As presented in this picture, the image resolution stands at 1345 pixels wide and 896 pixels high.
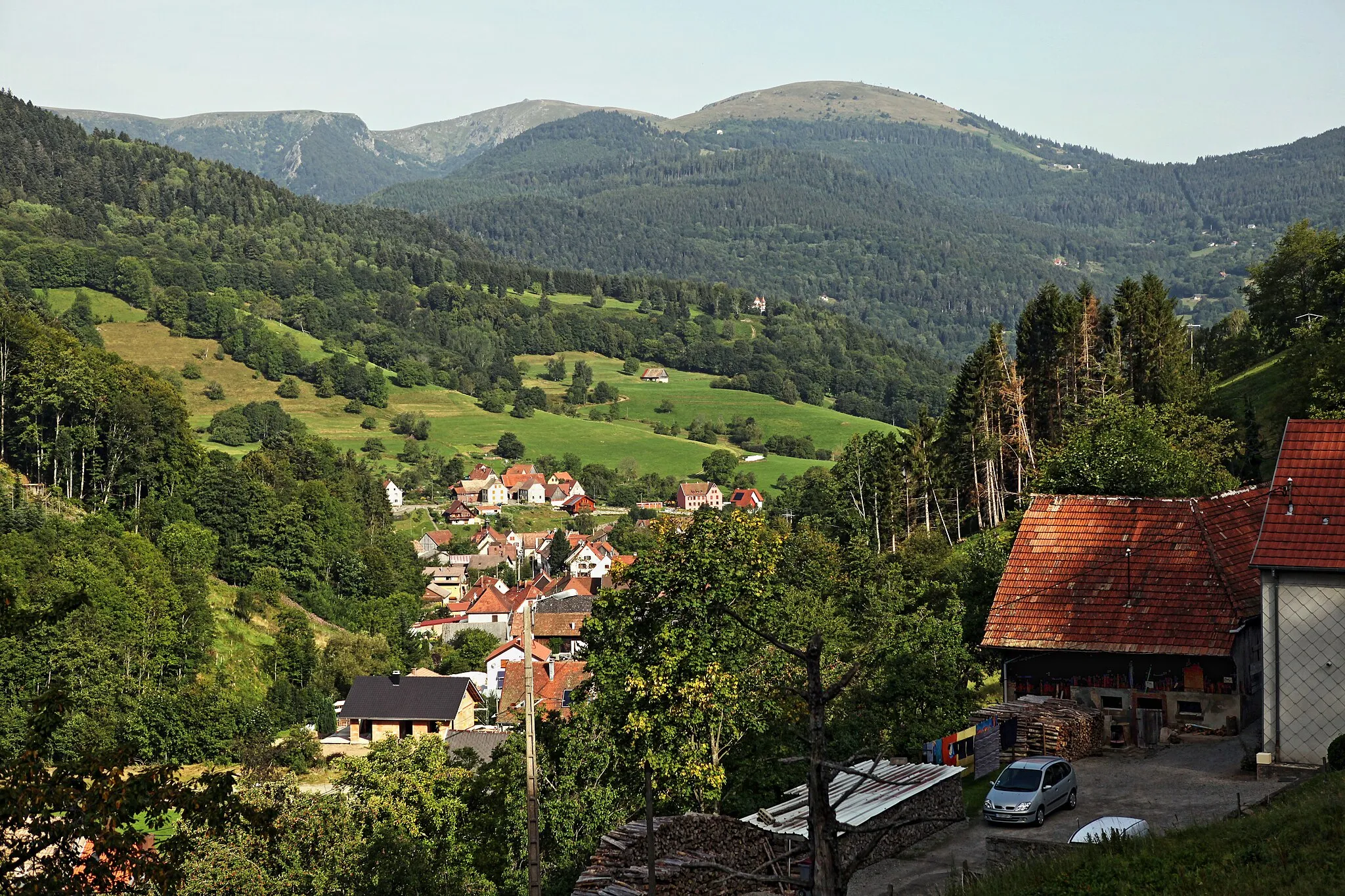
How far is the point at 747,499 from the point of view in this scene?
5458 inches

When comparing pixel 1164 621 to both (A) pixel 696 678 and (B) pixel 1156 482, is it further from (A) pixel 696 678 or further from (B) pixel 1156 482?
(A) pixel 696 678

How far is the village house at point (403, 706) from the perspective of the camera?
6869cm

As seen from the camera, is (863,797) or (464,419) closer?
(863,797)

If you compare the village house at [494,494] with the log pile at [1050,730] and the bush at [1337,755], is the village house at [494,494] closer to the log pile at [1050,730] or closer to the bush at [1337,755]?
the log pile at [1050,730]

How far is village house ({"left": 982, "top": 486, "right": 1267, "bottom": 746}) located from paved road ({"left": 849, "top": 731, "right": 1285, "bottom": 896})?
5.47ft

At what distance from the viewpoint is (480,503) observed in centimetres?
14988

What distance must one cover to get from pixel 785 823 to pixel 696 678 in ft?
15.5

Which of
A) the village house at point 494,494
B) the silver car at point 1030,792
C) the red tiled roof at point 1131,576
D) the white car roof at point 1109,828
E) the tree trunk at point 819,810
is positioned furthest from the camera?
the village house at point 494,494

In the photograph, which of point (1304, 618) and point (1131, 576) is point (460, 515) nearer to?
point (1131, 576)

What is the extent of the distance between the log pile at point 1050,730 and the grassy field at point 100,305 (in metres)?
154

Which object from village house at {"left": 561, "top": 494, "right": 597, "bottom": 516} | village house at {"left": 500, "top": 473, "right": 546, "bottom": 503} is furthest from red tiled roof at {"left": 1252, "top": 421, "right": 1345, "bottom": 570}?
village house at {"left": 500, "top": 473, "right": 546, "bottom": 503}

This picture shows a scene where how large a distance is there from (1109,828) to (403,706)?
56.0m

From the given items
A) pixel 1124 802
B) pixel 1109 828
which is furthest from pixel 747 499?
pixel 1109 828

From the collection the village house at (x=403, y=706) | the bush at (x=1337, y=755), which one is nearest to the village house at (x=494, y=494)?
the village house at (x=403, y=706)
